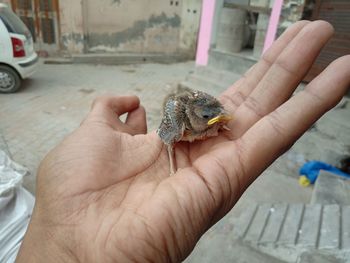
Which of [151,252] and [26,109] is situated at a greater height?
[151,252]

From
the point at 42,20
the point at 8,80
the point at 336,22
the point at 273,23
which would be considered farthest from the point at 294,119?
the point at 42,20

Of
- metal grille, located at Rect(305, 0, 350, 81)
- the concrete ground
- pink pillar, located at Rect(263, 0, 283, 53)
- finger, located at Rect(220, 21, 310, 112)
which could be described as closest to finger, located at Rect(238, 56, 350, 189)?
finger, located at Rect(220, 21, 310, 112)

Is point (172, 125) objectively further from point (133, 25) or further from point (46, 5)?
point (46, 5)

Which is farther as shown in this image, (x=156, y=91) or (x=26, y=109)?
(x=156, y=91)

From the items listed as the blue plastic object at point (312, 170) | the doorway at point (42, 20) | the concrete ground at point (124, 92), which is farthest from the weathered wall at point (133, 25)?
A: the blue plastic object at point (312, 170)

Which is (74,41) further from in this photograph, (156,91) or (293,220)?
(293,220)

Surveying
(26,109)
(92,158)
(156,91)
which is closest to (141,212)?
(92,158)

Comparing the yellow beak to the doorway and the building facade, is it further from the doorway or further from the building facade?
the doorway
